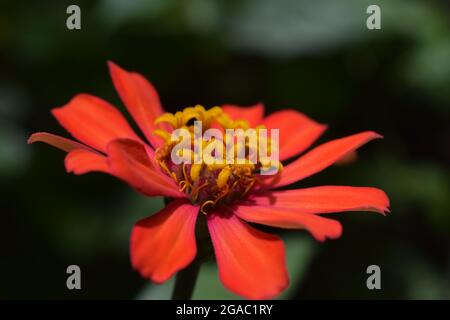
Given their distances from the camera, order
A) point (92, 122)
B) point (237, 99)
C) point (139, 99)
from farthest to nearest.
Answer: point (237, 99) → point (139, 99) → point (92, 122)

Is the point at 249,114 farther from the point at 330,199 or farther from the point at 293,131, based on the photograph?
the point at 330,199

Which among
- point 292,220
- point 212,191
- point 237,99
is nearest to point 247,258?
point 292,220

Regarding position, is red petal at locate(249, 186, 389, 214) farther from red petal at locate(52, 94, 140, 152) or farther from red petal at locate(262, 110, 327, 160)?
red petal at locate(52, 94, 140, 152)

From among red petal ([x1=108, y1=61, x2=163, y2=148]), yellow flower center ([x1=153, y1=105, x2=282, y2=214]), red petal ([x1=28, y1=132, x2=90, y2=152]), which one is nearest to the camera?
red petal ([x1=28, y1=132, x2=90, y2=152])

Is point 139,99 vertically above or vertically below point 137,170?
above

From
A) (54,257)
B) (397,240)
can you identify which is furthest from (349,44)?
(54,257)

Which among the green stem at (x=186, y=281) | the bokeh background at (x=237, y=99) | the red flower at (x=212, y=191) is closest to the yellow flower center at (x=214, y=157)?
the red flower at (x=212, y=191)

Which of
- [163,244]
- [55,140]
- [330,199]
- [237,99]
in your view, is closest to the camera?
[163,244]

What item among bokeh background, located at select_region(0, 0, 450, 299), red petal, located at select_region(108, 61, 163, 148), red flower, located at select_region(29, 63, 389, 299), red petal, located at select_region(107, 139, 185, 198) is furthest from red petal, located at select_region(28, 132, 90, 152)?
bokeh background, located at select_region(0, 0, 450, 299)
